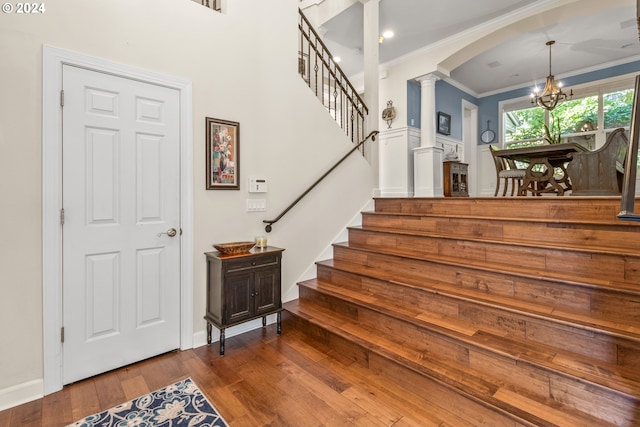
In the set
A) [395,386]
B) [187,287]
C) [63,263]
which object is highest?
[63,263]

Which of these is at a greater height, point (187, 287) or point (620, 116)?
point (620, 116)

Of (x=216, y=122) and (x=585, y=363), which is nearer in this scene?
(x=585, y=363)

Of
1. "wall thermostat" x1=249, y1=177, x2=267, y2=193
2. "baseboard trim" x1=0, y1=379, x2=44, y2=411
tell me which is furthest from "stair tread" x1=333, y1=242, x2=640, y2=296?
"baseboard trim" x1=0, y1=379, x2=44, y2=411

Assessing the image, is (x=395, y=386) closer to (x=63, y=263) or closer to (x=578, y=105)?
(x=63, y=263)

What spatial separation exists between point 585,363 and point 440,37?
5303 millimetres

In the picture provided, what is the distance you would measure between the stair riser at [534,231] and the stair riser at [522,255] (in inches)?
6.2

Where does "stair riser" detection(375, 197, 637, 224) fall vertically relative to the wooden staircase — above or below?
above

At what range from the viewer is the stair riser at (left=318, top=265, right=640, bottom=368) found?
1.71 m

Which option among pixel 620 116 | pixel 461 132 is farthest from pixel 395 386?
pixel 620 116

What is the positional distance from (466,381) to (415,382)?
31 cm

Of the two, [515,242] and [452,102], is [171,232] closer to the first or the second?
[515,242]

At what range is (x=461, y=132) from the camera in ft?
24.1

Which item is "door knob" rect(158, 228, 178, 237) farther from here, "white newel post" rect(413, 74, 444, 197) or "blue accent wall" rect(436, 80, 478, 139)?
"blue accent wall" rect(436, 80, 478, 139)

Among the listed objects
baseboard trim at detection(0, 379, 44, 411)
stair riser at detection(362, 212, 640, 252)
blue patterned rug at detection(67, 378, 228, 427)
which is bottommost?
blue patterned rug at detection(67, 378, 228, 427)
